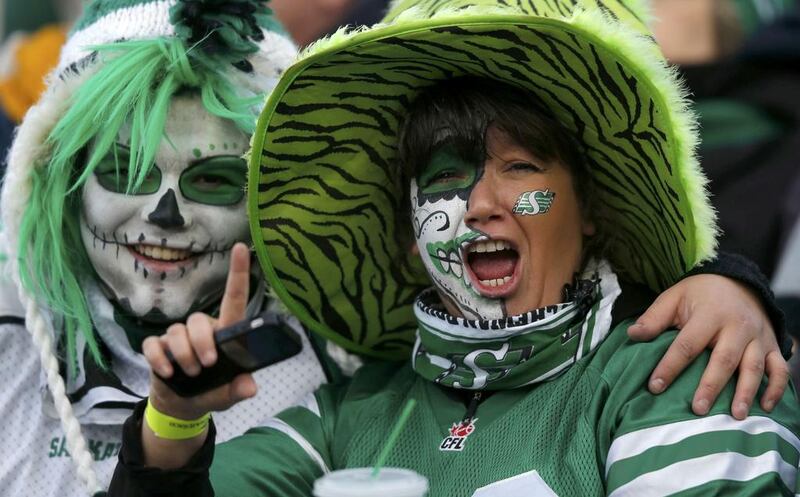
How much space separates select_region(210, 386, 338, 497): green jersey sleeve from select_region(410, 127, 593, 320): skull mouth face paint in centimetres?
37

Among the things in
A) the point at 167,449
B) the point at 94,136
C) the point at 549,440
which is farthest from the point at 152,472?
the point at 94,136

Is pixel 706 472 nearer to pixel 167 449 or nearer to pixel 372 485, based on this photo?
pixel 372 485

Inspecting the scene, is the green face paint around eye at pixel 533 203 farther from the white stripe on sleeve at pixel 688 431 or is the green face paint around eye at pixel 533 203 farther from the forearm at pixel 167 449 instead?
the forearm at pixel 167 449

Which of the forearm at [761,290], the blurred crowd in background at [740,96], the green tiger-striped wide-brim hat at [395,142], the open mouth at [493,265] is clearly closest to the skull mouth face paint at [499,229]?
the open mouth at [493,265]

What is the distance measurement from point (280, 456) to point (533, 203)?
654 mm

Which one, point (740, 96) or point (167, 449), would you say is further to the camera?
point (740, 96)

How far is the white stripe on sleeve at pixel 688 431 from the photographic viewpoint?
7.21ft

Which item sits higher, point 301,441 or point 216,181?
point 216,181

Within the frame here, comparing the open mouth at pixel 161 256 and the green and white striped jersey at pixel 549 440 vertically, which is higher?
the open mouth at pixel 161 256

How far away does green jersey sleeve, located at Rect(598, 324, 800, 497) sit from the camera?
84.0 inches

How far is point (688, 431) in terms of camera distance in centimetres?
220

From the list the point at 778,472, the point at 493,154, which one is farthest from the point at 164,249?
the point at 778,472

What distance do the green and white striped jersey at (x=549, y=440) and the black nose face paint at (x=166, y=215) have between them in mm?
422

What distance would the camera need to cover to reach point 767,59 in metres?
4.30
